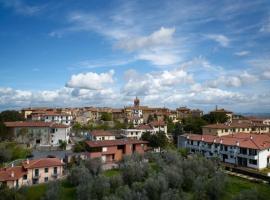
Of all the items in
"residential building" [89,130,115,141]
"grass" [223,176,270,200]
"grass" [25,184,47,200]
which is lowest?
"grass" [25,184,47,200]

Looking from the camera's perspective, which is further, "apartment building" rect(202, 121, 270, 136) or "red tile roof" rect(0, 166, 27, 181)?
"apartment building" rect(202, 121, 270, 136)

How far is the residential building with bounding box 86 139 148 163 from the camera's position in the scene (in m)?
53.8

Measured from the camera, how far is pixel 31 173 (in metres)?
42.7

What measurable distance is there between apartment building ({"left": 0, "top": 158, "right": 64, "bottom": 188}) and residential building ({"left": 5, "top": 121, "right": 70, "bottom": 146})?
18.7 m

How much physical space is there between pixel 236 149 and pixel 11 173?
116 ft

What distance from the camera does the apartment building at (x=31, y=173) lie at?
39.9 m

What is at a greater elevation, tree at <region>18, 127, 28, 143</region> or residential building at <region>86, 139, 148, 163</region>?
tree at <region>18, 127, 28, 143</region>

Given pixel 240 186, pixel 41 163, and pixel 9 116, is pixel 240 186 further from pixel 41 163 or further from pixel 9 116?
pixel 9 116

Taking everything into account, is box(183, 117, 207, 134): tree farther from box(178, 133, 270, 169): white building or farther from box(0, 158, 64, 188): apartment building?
box(0, 158, 64, 188): apartment building

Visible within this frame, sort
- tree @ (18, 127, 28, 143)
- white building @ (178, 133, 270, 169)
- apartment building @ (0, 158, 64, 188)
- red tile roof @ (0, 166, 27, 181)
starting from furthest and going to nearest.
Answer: tree @ (18, 127, 28, 143)
white building @ (178, 133, 270, 169)
apartment building @ (0, 158, 64, 188)
red tile roof @ (0, 166, 27, 181)

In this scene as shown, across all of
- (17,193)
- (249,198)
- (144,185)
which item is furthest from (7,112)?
(249,198)

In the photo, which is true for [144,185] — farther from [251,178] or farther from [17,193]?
[251,178]

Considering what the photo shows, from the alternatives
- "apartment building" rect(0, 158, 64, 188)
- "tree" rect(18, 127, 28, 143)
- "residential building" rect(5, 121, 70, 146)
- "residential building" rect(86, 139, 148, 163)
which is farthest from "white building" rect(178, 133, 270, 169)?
"tree" rect(18, 127, 28, 143)

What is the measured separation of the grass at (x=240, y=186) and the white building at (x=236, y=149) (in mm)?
7045
